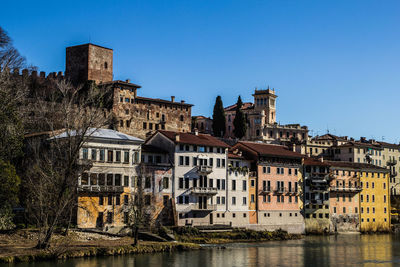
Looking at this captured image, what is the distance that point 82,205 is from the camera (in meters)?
57.9

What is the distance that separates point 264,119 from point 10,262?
86.3 meters

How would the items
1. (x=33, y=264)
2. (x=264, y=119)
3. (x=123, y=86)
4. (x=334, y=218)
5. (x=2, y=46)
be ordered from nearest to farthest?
(x=33, y=264) < (x=2, y=46) < (x=334, y=218) < (x=123, y=86) < (x=264, y=119)

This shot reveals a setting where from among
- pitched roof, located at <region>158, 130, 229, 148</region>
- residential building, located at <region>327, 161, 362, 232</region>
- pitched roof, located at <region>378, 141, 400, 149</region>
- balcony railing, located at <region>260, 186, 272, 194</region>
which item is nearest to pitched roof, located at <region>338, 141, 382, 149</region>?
pitched roof, located at <region>378, 141, 400, 149</region>

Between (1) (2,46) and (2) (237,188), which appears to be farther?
(2) (237,188)

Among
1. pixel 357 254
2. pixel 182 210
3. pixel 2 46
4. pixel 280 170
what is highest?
pixel 2 46

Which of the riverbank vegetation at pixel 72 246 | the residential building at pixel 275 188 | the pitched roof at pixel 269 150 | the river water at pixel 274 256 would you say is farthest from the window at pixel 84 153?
the pitched roof at pixel 269 150

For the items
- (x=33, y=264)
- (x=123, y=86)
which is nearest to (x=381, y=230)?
(x=123, y=86)

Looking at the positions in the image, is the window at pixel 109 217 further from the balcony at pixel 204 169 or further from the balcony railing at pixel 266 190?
the balcony railing at pixel 266 190

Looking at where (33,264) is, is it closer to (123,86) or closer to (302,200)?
(302,200)

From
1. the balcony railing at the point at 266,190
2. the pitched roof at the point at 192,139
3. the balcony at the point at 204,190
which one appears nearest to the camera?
the balcony at the point at 204,190

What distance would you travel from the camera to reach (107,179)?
6069cm

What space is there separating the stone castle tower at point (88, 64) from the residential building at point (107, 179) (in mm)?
40974

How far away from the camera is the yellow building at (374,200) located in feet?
290

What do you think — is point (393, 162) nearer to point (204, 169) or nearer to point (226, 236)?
point (204, 169)
